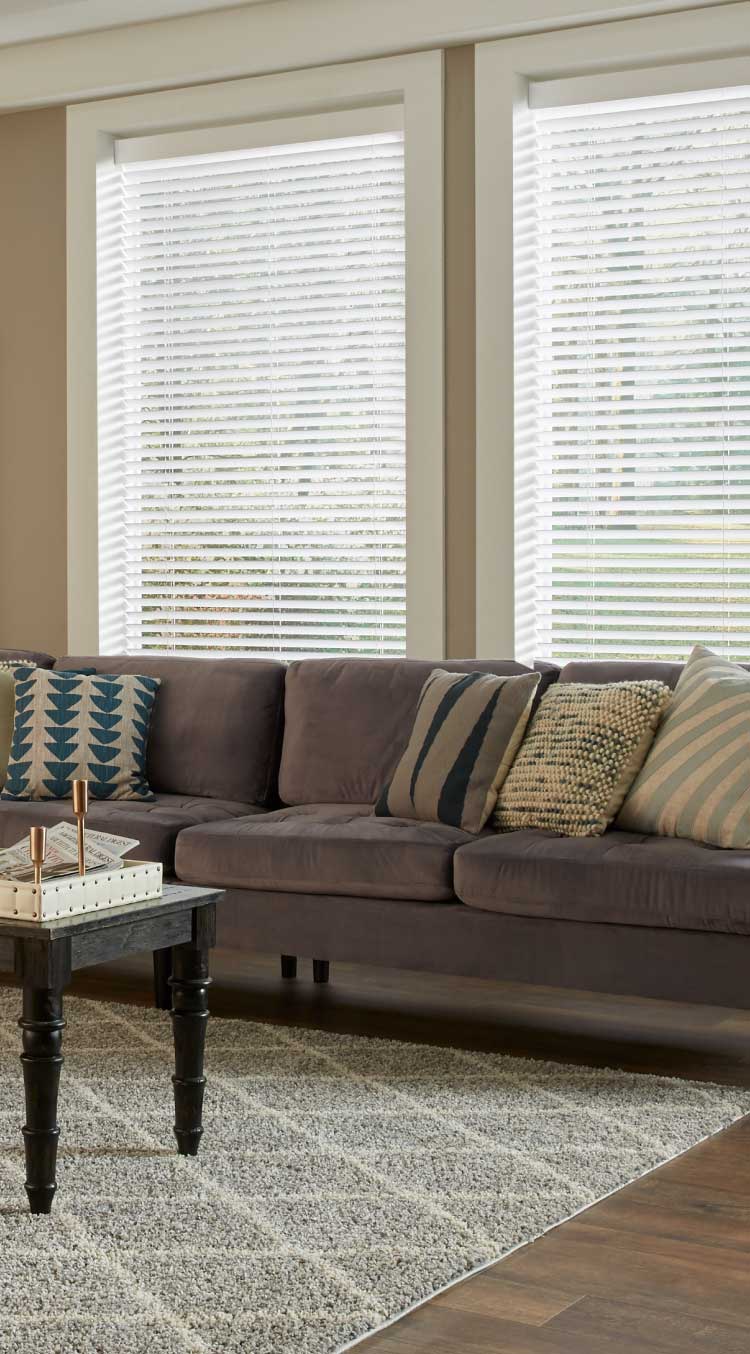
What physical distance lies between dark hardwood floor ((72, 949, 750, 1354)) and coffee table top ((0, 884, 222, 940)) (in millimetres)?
886

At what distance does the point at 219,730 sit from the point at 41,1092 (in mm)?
2204

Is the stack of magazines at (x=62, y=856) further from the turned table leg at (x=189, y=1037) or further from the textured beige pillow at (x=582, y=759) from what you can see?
the textured beige pillow at (x=582, y=759)

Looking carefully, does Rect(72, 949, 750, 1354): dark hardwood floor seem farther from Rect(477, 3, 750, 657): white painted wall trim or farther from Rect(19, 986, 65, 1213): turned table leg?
Rect(477, 3, 750, 657): white painted wall trim

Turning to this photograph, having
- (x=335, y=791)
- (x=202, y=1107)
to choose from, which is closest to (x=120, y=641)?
(x=335, y=791)

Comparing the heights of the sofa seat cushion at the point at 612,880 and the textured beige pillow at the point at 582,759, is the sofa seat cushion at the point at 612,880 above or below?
below

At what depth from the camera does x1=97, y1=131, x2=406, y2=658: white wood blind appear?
5684mm

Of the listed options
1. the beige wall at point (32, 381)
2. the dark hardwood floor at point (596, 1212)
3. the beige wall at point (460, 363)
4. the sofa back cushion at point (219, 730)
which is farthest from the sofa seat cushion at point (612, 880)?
the beige wall at point (32, 381)

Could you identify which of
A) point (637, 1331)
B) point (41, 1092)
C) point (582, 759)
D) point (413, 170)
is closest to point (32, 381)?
point (413, 170)

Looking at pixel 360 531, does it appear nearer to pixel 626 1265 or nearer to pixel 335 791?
pixel 335 791

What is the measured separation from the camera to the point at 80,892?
2.97m

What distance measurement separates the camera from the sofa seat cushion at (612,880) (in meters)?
3.61

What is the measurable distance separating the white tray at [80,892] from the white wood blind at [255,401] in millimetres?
2663

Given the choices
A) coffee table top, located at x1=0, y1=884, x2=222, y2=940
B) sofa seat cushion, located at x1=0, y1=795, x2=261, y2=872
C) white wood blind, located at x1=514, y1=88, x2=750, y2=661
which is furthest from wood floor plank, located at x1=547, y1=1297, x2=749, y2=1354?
white wood blind, located at x1=514, y1=88, x2=750, y2=661

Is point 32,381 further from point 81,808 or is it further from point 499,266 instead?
point 81,808
